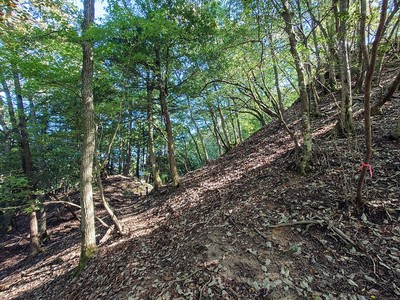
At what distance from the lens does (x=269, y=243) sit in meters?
3.39

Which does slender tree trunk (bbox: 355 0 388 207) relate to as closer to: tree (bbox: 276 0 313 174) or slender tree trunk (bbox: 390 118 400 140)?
tree (bbox: 276 0 313 174)

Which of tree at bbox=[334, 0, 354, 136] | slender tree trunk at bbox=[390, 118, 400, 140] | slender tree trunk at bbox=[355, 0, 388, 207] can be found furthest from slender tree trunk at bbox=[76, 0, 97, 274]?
slender tree trunk at bbox=[390, 118, 400, 140]

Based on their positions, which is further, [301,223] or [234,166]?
[234,166]

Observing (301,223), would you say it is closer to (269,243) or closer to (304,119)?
(269,243)

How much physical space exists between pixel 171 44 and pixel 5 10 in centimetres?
443

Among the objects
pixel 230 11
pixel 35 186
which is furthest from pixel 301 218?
pixel 35 186

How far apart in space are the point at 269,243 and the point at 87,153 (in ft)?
14.7

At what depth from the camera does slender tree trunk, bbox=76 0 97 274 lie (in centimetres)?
504

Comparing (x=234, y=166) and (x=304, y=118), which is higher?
(x=304, y=118)

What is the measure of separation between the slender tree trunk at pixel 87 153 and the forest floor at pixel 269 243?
0.40 m

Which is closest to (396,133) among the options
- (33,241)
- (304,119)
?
(304,119)

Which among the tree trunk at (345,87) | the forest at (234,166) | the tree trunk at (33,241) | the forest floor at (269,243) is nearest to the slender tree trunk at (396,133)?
the forest at (234,166)

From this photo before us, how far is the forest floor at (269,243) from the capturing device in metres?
2.76

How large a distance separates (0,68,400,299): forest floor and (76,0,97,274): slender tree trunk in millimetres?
397
